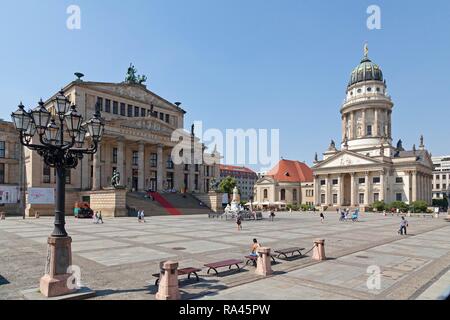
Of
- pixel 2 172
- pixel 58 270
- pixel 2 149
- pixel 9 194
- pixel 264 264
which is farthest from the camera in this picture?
pixel 2 149

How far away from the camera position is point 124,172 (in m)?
60.5

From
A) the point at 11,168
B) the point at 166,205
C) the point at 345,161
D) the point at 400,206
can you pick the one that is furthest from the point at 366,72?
the point at 11,168

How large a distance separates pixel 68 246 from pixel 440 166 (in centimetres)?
17319

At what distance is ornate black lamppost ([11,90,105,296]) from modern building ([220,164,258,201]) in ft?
535

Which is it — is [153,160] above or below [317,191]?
above

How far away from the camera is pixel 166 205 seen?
174 ft

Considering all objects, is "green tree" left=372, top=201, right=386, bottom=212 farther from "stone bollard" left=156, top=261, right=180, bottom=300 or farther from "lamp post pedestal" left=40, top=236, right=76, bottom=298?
"lamp post pedestal" left=40, top=236, right=76, bottom=298

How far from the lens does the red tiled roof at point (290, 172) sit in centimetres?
10988

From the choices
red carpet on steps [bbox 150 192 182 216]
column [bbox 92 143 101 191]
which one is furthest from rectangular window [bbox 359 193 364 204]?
column [bbox 92 143 101 191]

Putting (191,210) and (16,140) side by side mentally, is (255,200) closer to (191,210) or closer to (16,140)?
(191,210)

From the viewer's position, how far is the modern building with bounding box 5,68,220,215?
169 feet

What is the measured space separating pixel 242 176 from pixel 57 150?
175 m

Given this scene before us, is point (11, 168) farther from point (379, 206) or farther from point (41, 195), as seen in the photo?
point (379, 206)
